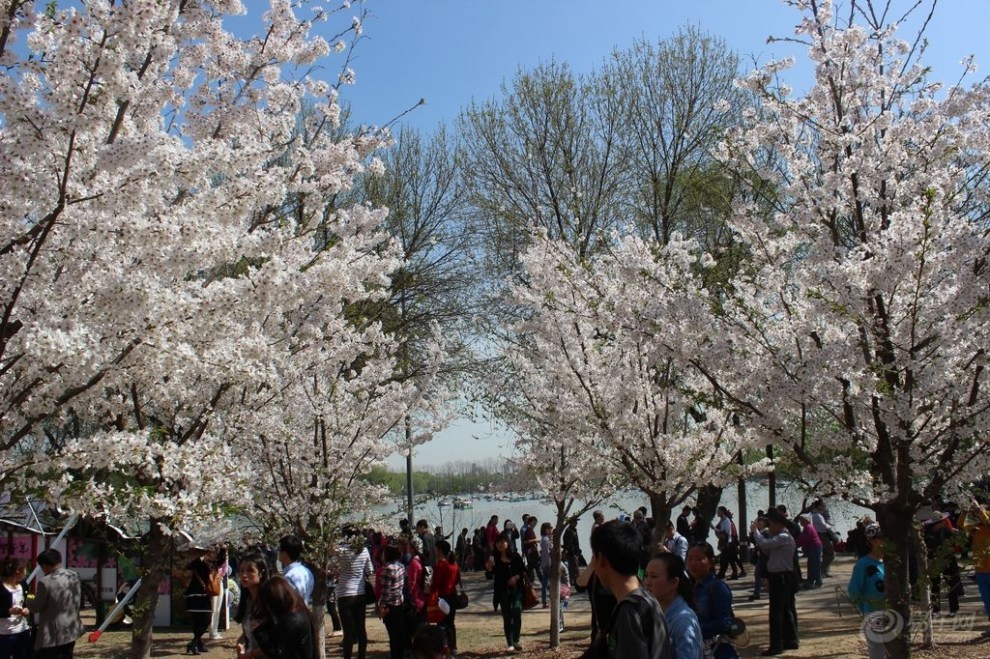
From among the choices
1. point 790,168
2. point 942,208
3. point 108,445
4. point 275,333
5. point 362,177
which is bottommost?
point 108,445

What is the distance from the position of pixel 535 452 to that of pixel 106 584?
7599 millimetres

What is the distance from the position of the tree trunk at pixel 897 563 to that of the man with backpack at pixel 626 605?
3525 millimetres

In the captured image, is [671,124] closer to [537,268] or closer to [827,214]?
[537,268]

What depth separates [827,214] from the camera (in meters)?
7.18

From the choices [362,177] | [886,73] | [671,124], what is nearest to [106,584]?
[362,177]

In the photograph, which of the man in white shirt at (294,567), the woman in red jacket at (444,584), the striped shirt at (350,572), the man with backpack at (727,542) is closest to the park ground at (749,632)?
the man with backpack at (727,542)

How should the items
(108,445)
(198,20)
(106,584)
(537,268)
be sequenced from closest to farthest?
1. (108,445)
2. (198,20)
3. (537,268)
4. (106,584)

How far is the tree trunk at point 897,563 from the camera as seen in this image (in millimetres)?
6191

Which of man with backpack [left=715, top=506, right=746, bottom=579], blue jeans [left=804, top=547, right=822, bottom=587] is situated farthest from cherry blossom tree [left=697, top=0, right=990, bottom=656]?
man with backpack [left=715, top=506, right=746, bottom=579]

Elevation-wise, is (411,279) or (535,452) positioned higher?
(411,279)

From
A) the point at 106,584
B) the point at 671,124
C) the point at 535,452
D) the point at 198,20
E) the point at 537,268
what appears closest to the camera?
the point at 198,20

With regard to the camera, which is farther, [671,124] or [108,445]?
[671,124]

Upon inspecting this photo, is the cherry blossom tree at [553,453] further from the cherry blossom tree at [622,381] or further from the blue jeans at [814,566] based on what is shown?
the blue jeans at [814,566]

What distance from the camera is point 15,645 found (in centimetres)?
761
